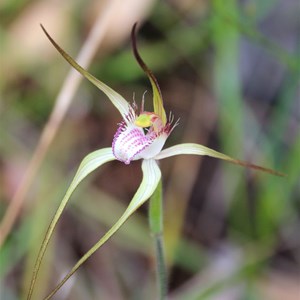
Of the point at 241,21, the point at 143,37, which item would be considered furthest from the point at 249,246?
the point at 143,37

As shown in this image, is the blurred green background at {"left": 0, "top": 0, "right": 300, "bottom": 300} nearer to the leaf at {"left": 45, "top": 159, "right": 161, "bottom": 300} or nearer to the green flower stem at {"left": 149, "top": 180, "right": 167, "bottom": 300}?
the green flower stem at {"left": 149, "top": 180, "right": 167, "bottom": 300}

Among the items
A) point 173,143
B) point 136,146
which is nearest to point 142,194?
point 136,146

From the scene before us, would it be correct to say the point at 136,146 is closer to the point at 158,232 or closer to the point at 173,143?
the point at 158,232

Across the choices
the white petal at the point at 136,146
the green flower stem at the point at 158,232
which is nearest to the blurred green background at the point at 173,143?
the green flower stem at the point at 158,232

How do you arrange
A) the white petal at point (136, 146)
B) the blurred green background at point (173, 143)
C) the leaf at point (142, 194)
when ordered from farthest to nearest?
the blurred green background at point (173, 143)
the white petal at point (136, 146)
the leaf at point (142, 194)

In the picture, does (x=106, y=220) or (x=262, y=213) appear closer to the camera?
(x=262, y=213)

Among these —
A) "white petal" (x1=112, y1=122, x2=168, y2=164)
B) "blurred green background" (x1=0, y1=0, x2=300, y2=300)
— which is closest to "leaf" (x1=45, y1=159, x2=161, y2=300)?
"white petal" (x1=112, y1=122, x2=168, y2=164)

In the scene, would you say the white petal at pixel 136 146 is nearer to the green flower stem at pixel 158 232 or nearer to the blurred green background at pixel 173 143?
the green flower stem at pixel 158 232

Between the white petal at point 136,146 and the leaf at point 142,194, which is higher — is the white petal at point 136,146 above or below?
above

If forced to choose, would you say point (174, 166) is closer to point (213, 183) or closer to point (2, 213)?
point (213, 183)
